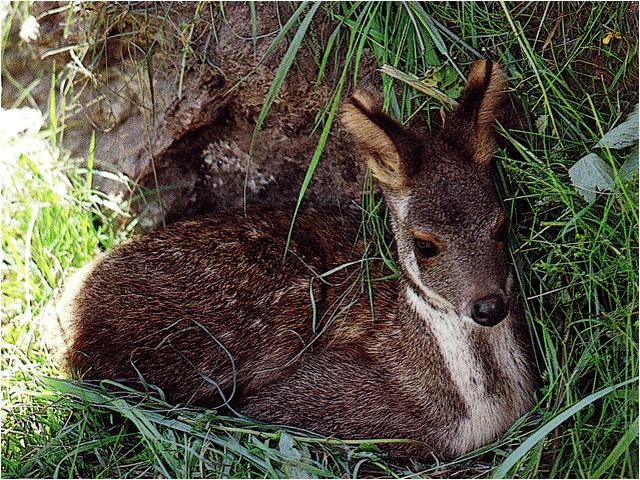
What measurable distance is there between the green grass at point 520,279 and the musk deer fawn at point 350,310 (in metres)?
0.13

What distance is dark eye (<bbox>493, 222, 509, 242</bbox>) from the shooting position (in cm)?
316

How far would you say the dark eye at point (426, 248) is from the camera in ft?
10.4

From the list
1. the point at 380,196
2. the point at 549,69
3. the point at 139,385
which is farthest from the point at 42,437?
the point at 549,69

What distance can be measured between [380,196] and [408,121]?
37 cm

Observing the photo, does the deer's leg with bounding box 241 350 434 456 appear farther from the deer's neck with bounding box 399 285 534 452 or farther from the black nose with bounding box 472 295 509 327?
the black nose with bounding box 472 295 509 327

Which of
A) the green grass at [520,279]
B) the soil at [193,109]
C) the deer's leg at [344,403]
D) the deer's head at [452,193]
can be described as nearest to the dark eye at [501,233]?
the deer's head at [452,193]

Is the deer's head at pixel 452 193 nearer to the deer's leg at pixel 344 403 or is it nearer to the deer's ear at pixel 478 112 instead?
the deer's ear at pixel 478 112

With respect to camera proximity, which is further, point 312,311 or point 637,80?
point 312,311

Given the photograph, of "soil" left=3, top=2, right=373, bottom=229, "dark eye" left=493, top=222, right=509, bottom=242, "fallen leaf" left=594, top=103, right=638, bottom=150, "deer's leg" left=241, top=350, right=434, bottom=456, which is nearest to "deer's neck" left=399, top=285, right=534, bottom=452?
"deer's leg" left=241, top=350, right=434, bottom=456

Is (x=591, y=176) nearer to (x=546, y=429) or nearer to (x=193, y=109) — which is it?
(x=546, y=429)

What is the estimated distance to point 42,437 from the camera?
3416mm

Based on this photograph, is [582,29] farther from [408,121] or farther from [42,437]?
[42,437]

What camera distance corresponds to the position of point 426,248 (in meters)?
3.19

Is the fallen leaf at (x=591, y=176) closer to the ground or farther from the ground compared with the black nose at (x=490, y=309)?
farther from the ground
